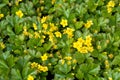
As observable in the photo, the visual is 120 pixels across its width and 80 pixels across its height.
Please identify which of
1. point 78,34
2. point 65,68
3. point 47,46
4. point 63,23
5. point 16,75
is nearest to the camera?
point 16,75

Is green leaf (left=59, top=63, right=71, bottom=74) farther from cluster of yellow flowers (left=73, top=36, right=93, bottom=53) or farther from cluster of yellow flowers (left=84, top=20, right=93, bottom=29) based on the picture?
cluster of yellow flowers (left=84, top=20, right=93, bottom=29)

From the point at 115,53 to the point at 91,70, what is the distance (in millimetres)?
310

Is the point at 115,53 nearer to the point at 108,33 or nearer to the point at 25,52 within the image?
the point at 108,33

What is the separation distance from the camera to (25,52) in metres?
2.30

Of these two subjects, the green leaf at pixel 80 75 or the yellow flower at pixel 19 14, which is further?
the yellow flower at pixel 19 14

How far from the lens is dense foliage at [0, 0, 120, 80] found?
7.18ft

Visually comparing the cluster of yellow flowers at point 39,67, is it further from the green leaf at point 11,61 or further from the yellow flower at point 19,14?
the yellow flower at point 19,14

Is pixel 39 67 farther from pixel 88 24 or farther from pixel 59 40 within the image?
pixel 88 24

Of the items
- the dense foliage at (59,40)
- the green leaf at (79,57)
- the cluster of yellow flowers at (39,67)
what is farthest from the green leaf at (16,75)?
the green leaf at (79,57)

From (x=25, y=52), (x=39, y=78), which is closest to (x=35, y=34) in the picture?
(x=25, y=52)

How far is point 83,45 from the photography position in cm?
238

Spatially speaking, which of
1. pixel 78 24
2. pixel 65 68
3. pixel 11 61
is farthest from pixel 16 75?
pixel 78 24

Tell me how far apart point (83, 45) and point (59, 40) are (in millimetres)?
189

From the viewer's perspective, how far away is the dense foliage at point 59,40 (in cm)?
219
